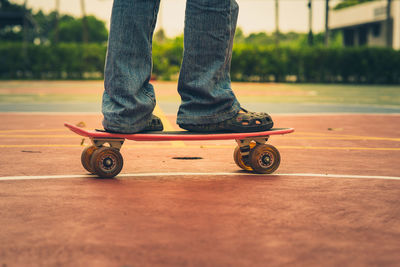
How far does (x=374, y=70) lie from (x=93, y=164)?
33.7 m

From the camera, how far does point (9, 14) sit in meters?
53.9

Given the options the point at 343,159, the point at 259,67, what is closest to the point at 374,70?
the point at 259,67

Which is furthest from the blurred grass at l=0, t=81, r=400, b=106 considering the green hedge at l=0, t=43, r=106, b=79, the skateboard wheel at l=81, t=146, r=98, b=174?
the green hedge at l=0, t=43, r=106, b=79

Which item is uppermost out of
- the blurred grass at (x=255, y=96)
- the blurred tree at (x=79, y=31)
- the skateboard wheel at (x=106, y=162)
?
the blurred tree at (x=79, y=31)

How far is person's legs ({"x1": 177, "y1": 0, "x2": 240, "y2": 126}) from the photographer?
370cm

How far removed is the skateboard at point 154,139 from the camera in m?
3.73

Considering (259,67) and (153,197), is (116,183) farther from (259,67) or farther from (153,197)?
(259,67)

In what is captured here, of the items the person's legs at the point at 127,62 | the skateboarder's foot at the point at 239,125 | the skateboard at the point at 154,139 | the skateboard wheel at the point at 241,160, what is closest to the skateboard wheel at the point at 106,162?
the skateboard at the point at 154,139

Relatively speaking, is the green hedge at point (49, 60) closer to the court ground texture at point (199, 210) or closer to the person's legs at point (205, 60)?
the court ground texture at point (199, 210)

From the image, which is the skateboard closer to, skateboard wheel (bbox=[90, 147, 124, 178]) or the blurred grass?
skateboard wheel (bbox=[90, 147, 124, 178])

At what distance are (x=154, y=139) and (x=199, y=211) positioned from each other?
94 cm

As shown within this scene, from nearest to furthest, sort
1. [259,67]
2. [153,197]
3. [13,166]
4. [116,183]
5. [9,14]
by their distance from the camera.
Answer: [153,197] < [116,183] < [13,166] < [259,67] < [9,14]

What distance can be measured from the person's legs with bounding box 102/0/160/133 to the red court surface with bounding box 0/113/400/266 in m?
0.40

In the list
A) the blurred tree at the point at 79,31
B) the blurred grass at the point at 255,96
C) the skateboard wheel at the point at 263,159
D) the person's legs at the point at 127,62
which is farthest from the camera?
the blurred tree at the point at 79,31
